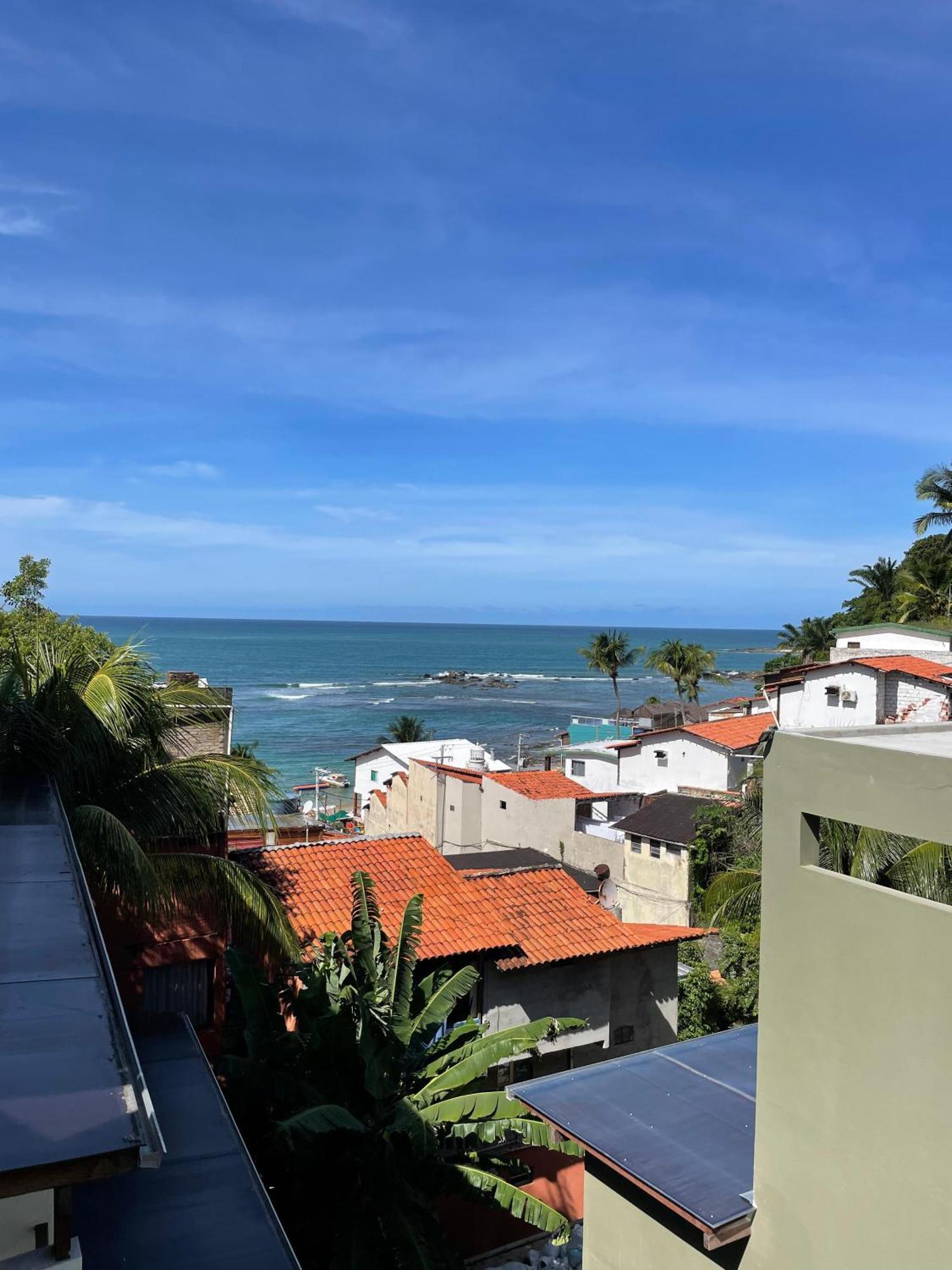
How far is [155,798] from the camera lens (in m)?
11.3

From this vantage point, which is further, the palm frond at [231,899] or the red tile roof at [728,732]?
the red tile roof at [728,732]

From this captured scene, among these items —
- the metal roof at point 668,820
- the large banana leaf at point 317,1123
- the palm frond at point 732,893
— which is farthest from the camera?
the metal roof at point 668,820

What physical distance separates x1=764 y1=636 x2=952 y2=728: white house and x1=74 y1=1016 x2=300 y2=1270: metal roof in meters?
27.4

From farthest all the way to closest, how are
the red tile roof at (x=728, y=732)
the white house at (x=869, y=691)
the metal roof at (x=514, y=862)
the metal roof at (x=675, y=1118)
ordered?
the red tile roof at (x=728, y=732) → the white house at (x=869, y=691) → the metal roof at (x=514, y=862) → the metal roof at (x=675, y=1118)

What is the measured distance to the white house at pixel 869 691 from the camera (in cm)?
3291

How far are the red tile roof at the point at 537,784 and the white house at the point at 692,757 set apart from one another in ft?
18.1

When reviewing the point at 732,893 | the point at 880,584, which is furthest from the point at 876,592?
the point at 732,893

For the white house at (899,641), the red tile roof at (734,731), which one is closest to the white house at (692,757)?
the red tile roof at (734,731)

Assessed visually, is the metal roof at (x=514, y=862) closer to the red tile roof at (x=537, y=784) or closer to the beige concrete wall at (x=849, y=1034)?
the red tile roof at (x=537, y=784)

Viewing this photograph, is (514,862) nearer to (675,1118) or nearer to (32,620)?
(32,620)

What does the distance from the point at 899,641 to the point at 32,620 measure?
3677 centimetres

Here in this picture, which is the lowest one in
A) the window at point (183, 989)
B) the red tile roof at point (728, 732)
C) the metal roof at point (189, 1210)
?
the window at point (183, 989)

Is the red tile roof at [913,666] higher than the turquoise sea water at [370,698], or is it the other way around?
the red tile roof at [913,666]

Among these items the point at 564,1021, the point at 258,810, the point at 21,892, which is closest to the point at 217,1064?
the point at 258,810
